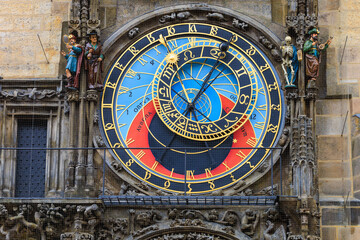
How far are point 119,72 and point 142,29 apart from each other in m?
0.85

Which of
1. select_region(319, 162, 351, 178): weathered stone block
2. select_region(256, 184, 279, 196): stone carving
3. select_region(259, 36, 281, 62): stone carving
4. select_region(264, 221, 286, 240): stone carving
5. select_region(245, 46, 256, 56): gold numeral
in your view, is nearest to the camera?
select_region(264, 221, 286, 240): stone carving

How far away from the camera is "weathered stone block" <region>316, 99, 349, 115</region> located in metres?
20.0

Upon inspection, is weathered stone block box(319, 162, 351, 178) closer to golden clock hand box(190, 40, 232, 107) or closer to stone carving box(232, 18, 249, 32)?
golden clock hand box(190, 40, 232, 107)

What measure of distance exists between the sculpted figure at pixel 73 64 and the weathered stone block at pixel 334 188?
170 inches

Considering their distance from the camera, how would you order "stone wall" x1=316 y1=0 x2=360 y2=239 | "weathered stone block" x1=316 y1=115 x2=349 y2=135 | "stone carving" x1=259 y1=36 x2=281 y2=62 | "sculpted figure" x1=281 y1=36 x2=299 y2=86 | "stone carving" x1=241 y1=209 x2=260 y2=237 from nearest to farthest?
"stone carving" x1=241 y1=209 x2=260 y2=237 → "stone wall" x1=316 y1=0 x2=360 y2=239 → "sculpted figure" x1=281 y1=36 x2=299 y2=86 → "weathered stone block" x1=316 y1=115 x2=349 y2=135 → "stone carving" x1=259 y1=36 x2=281 y2=62

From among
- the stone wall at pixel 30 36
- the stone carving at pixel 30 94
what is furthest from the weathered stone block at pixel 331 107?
the stone wall at pixel 30 36

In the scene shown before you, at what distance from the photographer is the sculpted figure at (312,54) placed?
19719 mm

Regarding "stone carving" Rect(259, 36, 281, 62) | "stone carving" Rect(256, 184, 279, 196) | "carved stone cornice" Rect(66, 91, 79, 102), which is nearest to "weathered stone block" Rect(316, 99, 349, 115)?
"stone carving" Rect(259, 36, 281, 62)

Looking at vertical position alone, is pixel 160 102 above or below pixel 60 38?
below

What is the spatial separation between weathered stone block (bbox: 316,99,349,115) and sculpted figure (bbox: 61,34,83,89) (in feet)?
13.1

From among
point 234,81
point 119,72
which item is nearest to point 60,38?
point 119,72

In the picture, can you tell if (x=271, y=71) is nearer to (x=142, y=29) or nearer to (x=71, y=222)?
(x=142, y=29)

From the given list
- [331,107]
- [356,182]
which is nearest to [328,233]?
[356,182]

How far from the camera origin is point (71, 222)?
19.0 meters
